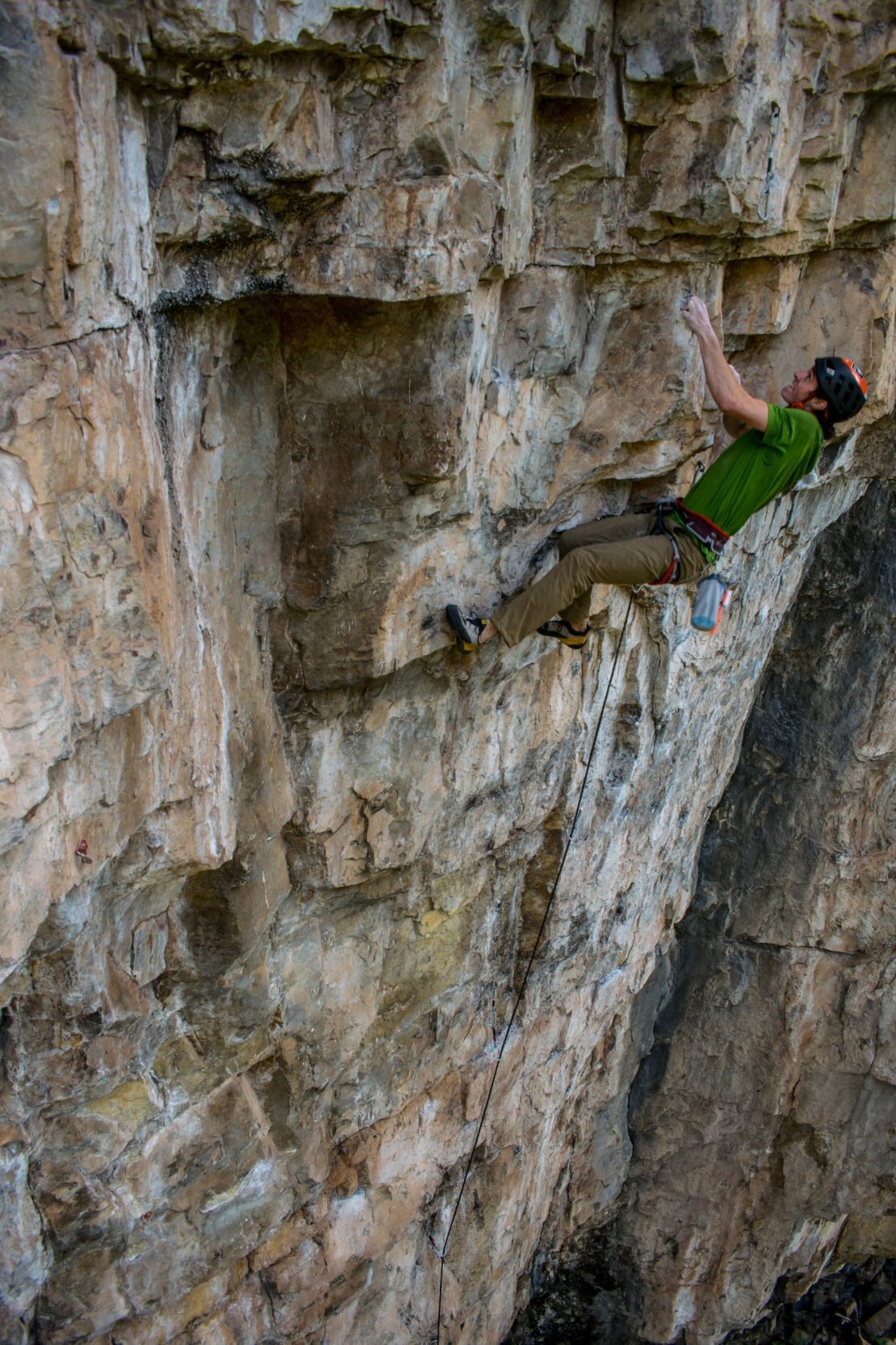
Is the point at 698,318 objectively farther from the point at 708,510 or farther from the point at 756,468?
the point at 708,510

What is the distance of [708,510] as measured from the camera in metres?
4.93

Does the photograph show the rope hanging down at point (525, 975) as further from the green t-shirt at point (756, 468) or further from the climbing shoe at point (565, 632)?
the green t-shirt at point (756, 468)

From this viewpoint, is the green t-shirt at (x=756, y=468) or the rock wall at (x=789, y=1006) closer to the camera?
the green t-shirt at (x=756, y=468)

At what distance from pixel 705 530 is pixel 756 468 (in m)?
0.35

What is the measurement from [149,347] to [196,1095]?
11.3ft

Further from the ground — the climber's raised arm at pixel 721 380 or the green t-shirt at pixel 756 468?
the climber's raised arm at pixel 721 380

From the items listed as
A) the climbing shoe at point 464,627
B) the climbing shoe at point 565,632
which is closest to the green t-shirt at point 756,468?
the climbing shoe at point 565,632

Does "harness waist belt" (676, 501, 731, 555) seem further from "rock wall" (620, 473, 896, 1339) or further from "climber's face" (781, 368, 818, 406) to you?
"rock wall" (620, 473, 896, 1339)

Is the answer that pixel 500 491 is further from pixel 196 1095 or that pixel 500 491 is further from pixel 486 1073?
pixel 486 1073

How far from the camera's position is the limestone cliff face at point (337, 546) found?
323 centimetres

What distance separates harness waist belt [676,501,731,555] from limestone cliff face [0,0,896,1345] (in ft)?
1.47

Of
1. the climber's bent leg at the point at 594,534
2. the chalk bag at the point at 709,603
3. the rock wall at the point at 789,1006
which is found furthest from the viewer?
the rock wall at the point at 789,1006

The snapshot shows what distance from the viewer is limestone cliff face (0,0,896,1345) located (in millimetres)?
3229

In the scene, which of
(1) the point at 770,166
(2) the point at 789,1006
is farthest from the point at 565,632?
(2) the point at 789,1006
